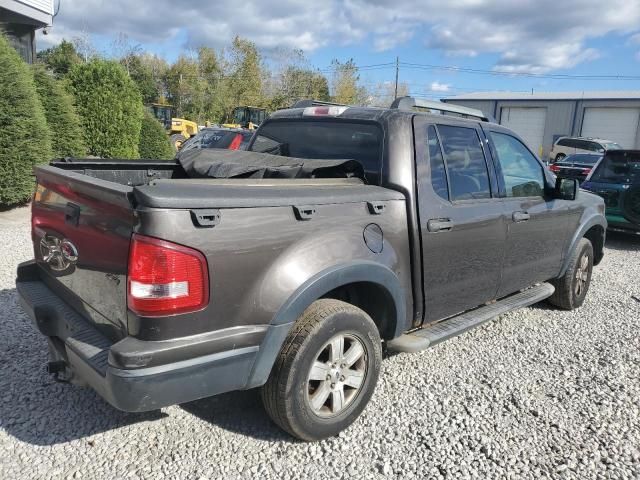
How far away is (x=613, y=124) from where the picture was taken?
127ft

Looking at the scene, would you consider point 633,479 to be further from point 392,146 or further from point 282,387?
point 392,146

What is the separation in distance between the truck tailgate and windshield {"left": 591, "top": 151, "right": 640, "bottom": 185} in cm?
902

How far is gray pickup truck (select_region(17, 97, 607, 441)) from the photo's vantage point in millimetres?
2201

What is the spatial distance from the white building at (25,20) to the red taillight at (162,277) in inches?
706

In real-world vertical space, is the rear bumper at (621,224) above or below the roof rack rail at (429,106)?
below

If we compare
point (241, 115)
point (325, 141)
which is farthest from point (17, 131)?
point (241, 115)

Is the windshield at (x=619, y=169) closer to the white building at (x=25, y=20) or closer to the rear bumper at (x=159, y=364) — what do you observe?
the rear bumper at (x=159, y=364)

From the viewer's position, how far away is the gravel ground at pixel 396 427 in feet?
8.71

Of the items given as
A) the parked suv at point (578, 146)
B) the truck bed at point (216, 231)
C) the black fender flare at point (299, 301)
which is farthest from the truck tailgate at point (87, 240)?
the parked suv at point (578, 146)

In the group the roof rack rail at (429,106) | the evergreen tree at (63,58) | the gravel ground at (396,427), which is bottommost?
the gravel ground at (396,427)

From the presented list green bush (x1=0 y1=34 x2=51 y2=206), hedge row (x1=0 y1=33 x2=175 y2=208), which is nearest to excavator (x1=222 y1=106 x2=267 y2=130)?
hedge row (x1=0 y1=33 x2=175 y2=208)

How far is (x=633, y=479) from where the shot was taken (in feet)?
8.86

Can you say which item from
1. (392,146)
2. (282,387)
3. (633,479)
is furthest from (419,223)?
(633,479)

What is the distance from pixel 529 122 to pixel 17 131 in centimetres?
4142
